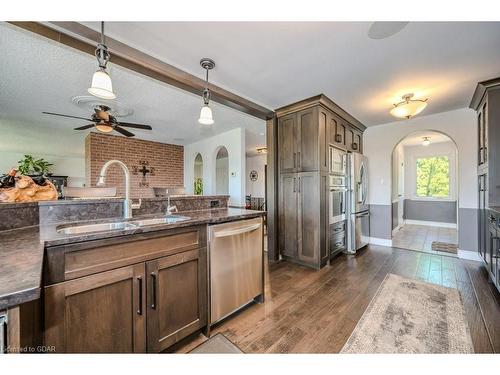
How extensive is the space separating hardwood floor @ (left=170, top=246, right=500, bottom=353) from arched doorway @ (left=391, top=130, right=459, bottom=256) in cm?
237

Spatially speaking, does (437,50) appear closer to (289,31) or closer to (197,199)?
(289,31)

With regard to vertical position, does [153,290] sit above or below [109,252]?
below

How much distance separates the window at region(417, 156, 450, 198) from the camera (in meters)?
5.76

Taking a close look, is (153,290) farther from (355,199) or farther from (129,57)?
(355,199)

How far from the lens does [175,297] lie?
1.39 metres

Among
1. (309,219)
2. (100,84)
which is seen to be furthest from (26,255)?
(309,219)

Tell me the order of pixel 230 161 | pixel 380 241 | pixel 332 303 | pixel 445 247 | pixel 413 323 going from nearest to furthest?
pixel 413 323 < pixel 332 303 < pixel 445 247 < pixel 380 241 < pixel 230 161

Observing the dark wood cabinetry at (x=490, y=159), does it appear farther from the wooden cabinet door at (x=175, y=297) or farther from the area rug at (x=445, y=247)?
the wooden cabinet door at (x=175, y=297)

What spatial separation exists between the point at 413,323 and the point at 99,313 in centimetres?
229

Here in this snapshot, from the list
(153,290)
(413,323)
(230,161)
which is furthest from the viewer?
(230,161)

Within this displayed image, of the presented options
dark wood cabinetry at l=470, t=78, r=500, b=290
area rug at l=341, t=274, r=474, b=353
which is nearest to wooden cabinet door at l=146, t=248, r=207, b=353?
area rug at l=341, t=274, r=474, b=353

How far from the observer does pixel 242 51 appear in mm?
1897

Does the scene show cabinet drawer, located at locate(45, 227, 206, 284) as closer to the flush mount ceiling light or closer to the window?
the flush mount ceiling light
